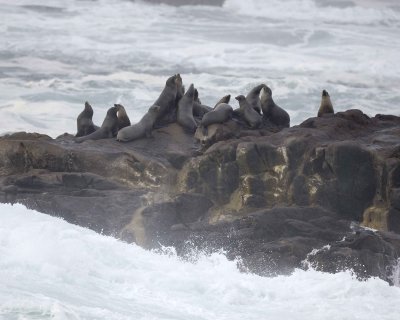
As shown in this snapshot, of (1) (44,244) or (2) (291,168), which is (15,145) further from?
(2) (291,168)

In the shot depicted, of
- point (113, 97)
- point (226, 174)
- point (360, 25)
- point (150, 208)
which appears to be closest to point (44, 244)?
point (150, 208)

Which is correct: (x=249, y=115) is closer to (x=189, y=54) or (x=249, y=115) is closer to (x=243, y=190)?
(x=243, y=190)

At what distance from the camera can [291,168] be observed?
15914 mm

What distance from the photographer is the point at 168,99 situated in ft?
60.6

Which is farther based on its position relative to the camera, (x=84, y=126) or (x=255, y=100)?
(x=84, y=126)

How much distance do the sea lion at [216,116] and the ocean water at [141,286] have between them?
280 centimetres

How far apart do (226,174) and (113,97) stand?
22.0m

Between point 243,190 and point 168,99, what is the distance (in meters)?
3.14

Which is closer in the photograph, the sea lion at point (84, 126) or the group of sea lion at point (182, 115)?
the group of sea lion at point (182, 115)

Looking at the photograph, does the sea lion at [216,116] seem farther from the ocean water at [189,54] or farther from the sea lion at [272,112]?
the ocean water at [189,54]

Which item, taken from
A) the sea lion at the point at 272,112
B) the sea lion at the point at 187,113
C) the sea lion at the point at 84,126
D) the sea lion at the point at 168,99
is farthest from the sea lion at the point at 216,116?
the sea lion at the point at 84,126

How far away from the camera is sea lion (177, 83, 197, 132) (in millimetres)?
18033

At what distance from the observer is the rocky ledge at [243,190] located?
1488 cm

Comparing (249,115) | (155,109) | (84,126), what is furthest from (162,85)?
(249,115)
